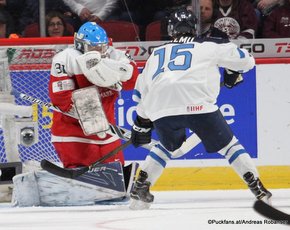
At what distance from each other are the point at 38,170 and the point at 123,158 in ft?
1.63

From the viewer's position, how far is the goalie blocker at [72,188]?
17.0 ft

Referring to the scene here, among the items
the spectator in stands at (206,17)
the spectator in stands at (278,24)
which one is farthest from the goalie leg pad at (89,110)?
the spectator in stands at (278,24)

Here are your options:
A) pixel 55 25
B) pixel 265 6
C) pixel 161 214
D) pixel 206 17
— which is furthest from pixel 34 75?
pixel 161 214

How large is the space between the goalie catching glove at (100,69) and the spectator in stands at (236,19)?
96cm

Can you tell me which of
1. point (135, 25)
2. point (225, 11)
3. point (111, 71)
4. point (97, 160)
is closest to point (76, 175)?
point (97, 160)

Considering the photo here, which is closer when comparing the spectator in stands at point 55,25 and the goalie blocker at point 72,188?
the goalie blocker at point 72,188

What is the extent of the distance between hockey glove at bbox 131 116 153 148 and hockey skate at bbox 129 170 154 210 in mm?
170

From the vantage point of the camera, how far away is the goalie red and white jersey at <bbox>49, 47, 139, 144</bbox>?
5.18m

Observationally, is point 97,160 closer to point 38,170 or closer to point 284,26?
point 38,170

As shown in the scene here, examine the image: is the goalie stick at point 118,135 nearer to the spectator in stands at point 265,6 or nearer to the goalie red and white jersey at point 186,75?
the goalie red and white jersey at point 186,75

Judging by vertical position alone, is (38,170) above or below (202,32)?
below

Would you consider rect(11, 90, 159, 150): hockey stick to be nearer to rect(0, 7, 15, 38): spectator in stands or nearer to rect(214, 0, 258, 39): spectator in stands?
rect(0, 7, 15, 38): spectator in stands

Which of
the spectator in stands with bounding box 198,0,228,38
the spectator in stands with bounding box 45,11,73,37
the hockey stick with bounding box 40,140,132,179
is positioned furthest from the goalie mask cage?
the spectator in stands with bounding box 198,0,228,38

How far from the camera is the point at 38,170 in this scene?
5414mm
